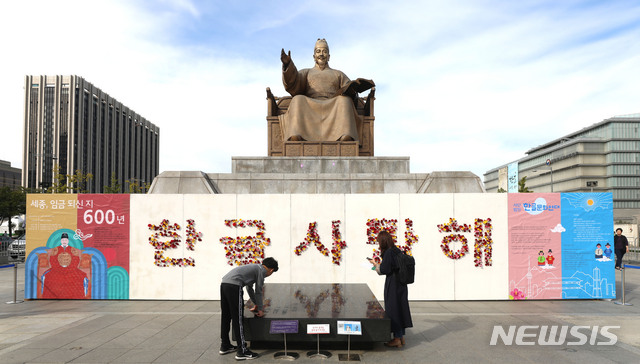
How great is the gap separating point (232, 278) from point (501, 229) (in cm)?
704

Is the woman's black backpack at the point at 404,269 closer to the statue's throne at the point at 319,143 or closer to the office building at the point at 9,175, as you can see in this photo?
the statue's throne at the point at 319,143

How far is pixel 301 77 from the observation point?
15.5 m

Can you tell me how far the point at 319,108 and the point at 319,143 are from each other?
60.0 inches

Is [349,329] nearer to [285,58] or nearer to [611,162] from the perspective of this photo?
[285,58]

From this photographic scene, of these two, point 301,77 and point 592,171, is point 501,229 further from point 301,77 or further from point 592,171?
point 592,171

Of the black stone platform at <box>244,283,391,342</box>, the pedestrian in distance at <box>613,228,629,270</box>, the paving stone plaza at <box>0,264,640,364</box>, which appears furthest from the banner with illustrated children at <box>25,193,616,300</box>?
the black stone platform at <box>244,283,391,342</box>

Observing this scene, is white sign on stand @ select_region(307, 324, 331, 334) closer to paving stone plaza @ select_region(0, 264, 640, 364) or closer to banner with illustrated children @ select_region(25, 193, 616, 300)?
paving stone plaza @ select_region(0, 264, 640, 364)

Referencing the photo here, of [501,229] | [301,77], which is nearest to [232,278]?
[501,229]

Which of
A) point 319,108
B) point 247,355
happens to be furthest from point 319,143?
point 247,355

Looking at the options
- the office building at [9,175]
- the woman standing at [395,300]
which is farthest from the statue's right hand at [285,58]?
the office building at [9,175]

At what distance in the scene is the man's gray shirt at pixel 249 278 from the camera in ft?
18.9

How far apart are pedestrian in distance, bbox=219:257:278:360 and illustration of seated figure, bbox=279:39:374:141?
8.64 meters

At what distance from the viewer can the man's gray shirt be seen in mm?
5754

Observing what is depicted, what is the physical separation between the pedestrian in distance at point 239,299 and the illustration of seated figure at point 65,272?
589cm
